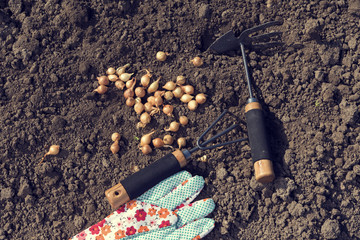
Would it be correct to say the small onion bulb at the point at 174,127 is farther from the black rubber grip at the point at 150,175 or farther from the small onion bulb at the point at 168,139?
the black rubber grip at the point at 150,175

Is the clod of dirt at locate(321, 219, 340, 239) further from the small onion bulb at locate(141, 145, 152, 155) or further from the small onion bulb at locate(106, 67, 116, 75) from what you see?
the small onion bulb at locate(106, 67, 116, 75)

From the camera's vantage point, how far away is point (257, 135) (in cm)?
271

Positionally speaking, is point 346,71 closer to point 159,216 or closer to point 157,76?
point 157,76

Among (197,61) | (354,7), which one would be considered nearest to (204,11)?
(197,61)

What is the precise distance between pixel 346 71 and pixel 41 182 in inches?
90.4

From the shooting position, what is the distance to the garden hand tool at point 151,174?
8.84ft

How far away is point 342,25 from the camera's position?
2910 millimetres

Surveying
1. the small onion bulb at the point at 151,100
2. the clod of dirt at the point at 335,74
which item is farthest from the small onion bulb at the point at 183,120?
the clod of dirt at the point at 335,74

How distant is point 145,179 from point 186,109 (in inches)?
23.6

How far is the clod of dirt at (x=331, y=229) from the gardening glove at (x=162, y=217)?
2.38ft

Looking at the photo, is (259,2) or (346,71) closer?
(346,71)

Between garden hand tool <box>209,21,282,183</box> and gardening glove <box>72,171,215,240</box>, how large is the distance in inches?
16.6

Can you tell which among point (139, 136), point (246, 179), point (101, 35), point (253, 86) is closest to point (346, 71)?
point (253, 86)

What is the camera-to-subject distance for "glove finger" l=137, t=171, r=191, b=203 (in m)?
2.80
